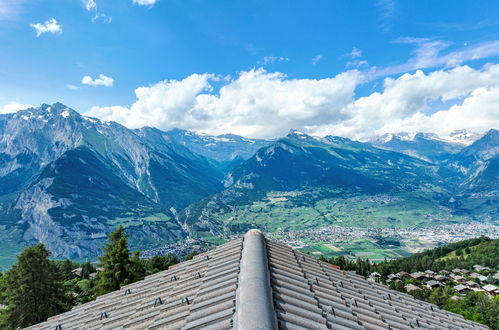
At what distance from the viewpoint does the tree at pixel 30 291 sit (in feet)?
105

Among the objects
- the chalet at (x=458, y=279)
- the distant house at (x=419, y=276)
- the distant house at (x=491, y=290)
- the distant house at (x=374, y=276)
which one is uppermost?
the distant house at (x=374, y=276)

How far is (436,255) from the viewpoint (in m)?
174

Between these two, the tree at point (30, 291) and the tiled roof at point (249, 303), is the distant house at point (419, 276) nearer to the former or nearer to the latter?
the tiled roof at point (249, 303)

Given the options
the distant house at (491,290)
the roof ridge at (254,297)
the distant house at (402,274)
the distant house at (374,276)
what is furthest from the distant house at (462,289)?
the roof ridge at (254,297)

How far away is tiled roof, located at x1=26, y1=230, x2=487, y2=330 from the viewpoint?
7.92 m

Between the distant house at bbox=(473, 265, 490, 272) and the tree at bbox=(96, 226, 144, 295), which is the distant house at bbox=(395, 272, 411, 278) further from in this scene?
the tree at bbox=(96, 226, 144, 295)

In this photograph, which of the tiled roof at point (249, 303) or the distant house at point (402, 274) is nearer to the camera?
the tiled roof at point (249, 303)

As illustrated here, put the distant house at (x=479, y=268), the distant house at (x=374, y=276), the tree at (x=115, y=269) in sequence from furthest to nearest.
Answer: the distant house at (x=479, y=268) < the distant house at (x=374, y=276) < the tree at (x=115, y=269)

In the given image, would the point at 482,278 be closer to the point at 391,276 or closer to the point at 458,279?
the point at 458,279

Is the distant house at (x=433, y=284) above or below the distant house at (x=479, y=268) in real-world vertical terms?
above

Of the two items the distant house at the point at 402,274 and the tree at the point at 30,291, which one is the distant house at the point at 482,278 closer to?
the distant house at the point at 402,274

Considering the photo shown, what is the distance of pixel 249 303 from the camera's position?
7.99 m

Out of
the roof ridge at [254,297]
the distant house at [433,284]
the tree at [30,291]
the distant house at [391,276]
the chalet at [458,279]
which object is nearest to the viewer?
the roof ridge at [254,297]

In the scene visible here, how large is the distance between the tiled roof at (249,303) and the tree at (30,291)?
902 inches
